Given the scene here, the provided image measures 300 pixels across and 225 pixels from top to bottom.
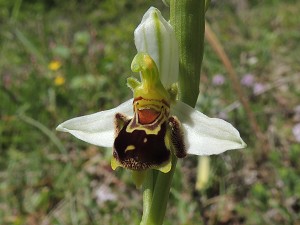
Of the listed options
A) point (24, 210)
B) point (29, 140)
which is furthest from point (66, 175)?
point (29, 140)

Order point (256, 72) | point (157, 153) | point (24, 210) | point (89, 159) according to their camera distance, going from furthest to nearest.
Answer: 1. point (256, 72)
2. point (89, 159)
3. point (24, 210)
4. point (157, 153)

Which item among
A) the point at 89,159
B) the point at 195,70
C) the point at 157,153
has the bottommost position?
the point at 89,159

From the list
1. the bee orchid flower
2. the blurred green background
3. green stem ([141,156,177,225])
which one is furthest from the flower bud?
the blurred green background

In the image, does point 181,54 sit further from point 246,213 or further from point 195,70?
point 246,213

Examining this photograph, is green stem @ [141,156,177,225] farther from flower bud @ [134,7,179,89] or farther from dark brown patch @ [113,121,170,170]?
flower bud @ [134,7,179,89]

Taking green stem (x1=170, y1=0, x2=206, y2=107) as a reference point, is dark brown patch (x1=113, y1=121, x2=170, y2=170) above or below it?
below

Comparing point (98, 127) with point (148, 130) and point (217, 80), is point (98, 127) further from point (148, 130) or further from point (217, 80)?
point (217, 80)

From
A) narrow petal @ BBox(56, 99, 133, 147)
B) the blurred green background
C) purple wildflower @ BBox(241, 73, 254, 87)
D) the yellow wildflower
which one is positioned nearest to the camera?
narrow petal @ BBox(56, 99, 133, 147)
